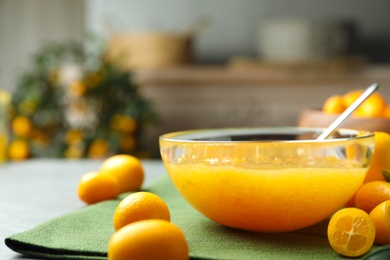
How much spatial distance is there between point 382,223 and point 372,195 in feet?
0.32

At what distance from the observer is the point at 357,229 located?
2.40 feet

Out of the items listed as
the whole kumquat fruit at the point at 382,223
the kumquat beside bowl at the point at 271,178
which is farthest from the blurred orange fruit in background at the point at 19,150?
the whole kumquat fruit at the point at 382,223

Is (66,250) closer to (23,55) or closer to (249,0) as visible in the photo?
(249,0)

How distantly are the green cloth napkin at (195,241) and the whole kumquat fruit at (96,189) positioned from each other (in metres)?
0.14

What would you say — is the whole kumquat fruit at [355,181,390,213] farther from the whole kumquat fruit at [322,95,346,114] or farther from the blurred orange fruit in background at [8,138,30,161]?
the blurred orange fruit in background at [8,138,30,161]

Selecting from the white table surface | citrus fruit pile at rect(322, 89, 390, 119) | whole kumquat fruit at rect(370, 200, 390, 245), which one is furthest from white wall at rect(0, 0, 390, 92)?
whole kumquat fruit at rect(370, 200, 390, 245)

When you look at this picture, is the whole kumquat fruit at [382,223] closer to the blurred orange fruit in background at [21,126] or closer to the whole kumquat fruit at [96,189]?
the whole kumquat fruit at [96,189]

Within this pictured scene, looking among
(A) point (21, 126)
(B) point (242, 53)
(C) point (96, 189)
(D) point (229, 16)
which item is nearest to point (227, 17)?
(D) point (229, 16)

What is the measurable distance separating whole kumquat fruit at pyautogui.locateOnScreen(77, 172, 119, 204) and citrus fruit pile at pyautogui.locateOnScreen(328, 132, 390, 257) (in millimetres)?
405

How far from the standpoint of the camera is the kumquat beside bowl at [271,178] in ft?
2.53

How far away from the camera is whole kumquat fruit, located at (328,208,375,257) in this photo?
72 centimetres

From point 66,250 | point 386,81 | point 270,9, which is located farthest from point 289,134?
point 270,9

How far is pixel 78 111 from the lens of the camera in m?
2.84

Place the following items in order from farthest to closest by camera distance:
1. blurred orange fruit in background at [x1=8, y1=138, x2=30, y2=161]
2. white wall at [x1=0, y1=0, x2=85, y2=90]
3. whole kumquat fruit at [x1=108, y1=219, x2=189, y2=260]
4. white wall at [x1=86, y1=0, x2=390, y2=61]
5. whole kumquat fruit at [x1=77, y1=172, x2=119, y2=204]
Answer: white wall at [x1=0, y1=0, x2=85, y2=90] < white wall at [x1=86, y1=0, x2=390, y2=61] < blurred orange fruit in background at [x1=8, y1=138, x2=30, y2=161] < whole kumquat fruit at [x1=77, y1=172, x2=119, y2=204] < whole kumquat fruit at [x1=108, y1=219, x2=189, y2=260]
